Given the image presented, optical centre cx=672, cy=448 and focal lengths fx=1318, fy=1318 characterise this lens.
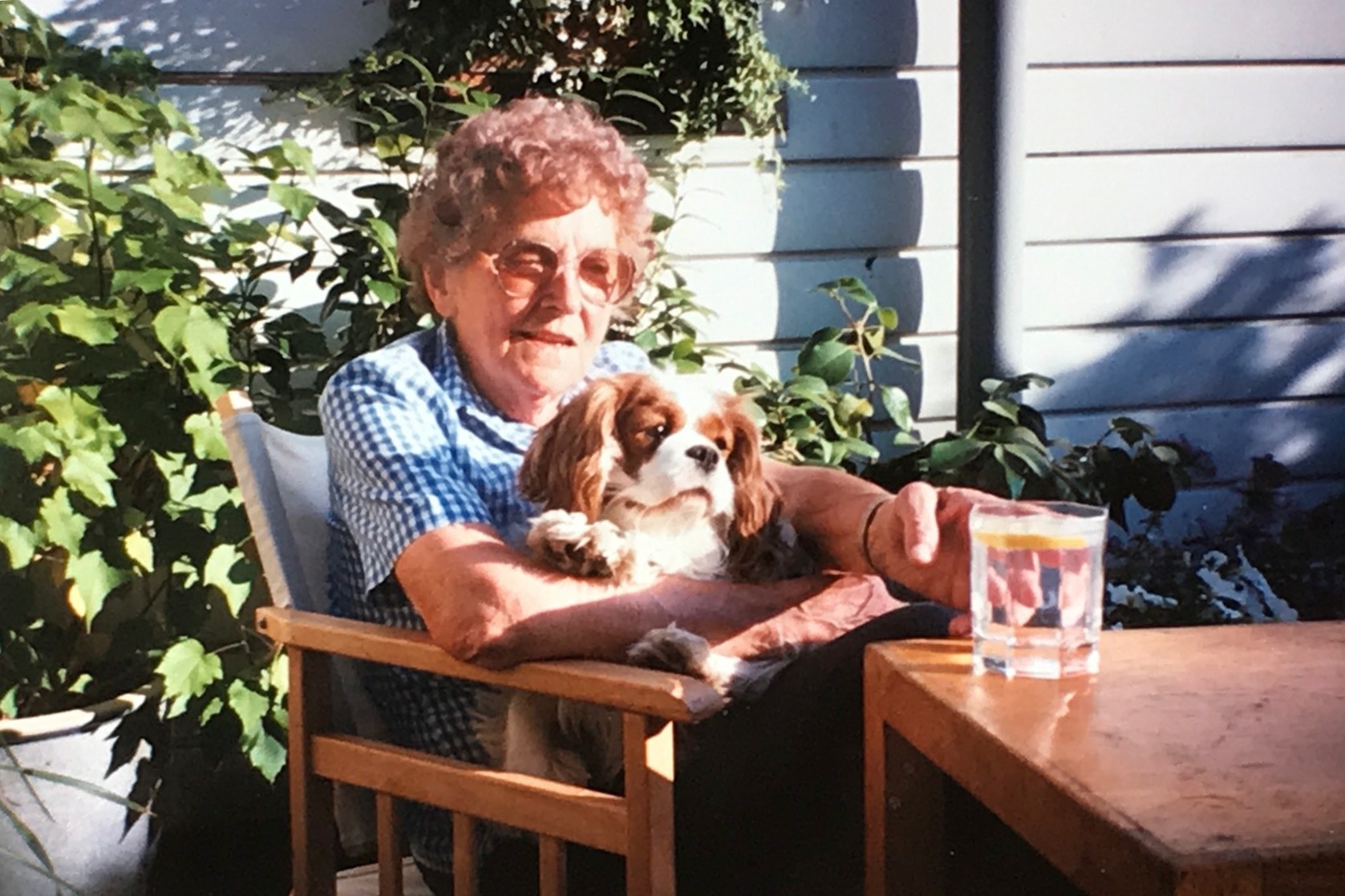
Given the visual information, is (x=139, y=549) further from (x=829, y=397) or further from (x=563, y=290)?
(x=829, y=397)

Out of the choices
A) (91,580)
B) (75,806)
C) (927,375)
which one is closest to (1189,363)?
(927,375)

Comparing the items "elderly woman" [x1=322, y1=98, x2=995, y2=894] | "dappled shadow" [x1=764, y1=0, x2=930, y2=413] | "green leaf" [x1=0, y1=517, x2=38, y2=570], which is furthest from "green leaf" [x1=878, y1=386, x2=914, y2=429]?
"green leaf" [x1=0, y1=517, x2=38, y2=570]

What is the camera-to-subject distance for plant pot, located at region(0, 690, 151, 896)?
2.09 m

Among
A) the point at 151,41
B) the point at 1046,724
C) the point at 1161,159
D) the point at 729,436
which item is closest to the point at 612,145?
the point at 729,436

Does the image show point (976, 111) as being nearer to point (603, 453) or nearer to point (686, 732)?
point (603, 453)

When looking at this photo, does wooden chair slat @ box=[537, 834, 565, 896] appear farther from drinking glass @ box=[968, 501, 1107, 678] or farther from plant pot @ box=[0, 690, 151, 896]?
plant pot @ box=[0, 690, 151, 896]

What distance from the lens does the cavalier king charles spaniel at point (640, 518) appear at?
1.51 meters

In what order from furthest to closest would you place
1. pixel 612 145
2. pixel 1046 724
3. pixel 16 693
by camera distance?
pixel 16 693, pixel 612 145, pixel 1046 724

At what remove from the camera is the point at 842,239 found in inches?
119

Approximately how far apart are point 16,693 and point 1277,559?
2588mm

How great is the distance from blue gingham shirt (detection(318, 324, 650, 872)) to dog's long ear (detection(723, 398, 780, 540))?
0.27m

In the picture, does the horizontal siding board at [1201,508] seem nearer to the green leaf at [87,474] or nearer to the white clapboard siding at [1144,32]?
the white clapboard siding at [1144,32]

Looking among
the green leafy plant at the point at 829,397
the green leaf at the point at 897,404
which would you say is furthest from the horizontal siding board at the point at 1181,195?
the green leaf at the point at 897,404

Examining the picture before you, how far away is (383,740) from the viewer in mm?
1737
